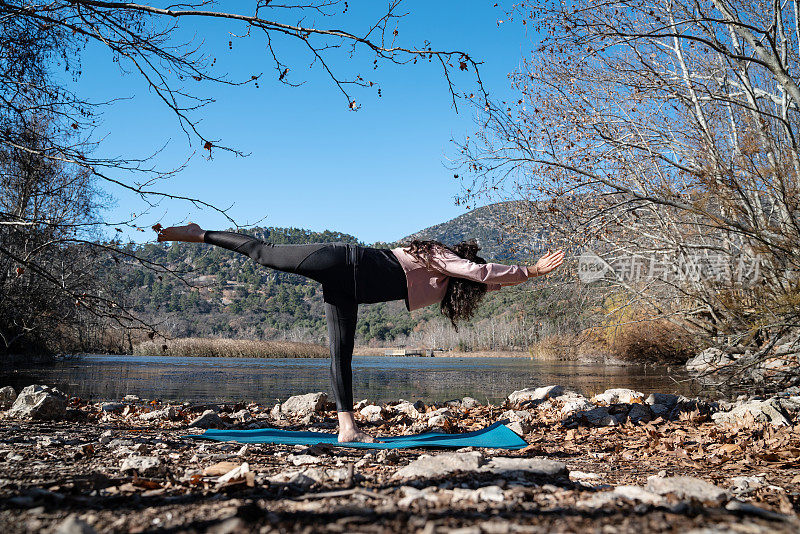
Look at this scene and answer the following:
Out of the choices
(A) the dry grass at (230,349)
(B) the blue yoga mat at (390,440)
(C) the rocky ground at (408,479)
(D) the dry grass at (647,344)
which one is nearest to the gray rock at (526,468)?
(C) the rocky ground at (408,479)

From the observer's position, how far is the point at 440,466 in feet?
9.12

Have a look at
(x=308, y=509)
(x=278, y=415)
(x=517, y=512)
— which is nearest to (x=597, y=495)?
(x=517, y=512)

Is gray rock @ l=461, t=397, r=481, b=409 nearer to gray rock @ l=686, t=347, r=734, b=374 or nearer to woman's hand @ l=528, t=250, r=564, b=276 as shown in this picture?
gray rock @ l=686, t=347, r=734, b=374

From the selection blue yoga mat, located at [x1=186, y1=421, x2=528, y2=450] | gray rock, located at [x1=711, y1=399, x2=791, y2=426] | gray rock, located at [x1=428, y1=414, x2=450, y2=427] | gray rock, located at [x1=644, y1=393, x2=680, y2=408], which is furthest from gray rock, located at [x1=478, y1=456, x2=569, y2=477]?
gray rock, located at [x1=644, y1=393, x2=680, y2=408]

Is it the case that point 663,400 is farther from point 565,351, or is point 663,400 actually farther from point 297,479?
point 565,351

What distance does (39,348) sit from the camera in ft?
67.0

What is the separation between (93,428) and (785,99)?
9.63 metres

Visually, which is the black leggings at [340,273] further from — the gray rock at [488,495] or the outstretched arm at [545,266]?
the gray rock at [488,495]

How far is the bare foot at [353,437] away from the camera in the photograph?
409 cm

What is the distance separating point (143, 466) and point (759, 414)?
5357 mm

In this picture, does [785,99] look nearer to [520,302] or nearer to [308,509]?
[520,302]

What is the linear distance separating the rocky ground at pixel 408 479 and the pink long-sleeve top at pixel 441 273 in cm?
122

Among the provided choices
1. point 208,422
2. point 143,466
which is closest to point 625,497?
point 143,466

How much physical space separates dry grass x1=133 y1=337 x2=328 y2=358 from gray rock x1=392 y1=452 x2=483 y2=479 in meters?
31.9
